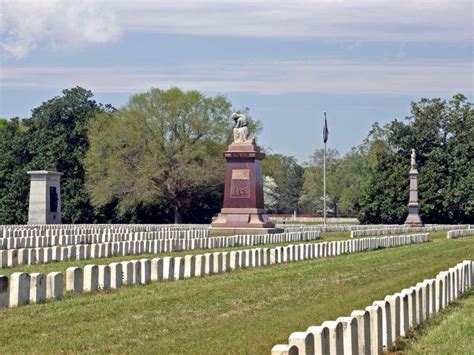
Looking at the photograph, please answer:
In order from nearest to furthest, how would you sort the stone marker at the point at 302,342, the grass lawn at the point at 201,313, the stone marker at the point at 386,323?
1. the stone marker at the point at 302,342
2. the stone marker at the point at 386,323
3. the grass lawn at the point at 201,313

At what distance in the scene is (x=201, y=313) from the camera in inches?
684

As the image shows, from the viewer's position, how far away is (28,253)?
27859 mm

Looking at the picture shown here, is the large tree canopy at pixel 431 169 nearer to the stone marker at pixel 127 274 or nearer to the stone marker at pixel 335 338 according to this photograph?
the stone marker at pixel 127 274

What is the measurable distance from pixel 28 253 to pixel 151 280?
6.41m

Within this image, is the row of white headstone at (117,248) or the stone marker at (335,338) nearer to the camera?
the stone marker at (335,338)

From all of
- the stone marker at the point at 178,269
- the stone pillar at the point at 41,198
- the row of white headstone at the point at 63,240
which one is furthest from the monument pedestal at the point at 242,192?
the stone marker at the point at 178,269

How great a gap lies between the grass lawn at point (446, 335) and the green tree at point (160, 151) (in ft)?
193

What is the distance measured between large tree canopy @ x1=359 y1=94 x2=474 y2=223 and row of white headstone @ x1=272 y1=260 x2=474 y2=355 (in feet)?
205

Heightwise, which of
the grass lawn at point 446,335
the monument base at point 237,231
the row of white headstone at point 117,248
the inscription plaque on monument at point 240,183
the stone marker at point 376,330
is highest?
the inscription plaque on monument at point 240,183

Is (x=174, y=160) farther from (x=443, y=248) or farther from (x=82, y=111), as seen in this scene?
(x=443, y=248)

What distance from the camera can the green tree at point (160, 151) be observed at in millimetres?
77062

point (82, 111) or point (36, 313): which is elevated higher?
point (82, 111)

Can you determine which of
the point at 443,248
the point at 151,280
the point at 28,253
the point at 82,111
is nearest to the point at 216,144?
the point at 82,111

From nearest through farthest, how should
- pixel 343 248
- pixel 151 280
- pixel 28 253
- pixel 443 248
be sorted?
pixel 151 280 < pixel 28 253 < pixel 343 248 < pixel 443 248
